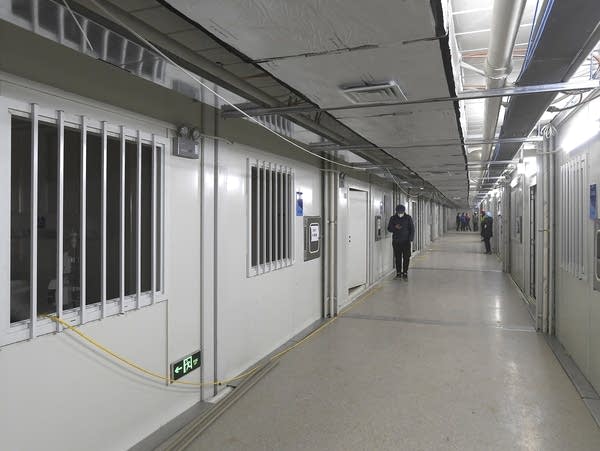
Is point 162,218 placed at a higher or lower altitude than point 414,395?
higher

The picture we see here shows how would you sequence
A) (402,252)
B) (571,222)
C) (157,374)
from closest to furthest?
(157,374)
(571,222)
(402,252)

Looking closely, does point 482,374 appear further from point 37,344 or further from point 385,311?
point 37,344

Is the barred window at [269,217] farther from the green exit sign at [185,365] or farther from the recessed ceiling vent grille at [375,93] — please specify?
the recessed ceiling vent grille at [375,93]

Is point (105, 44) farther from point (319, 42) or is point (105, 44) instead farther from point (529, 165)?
point (529, 165)

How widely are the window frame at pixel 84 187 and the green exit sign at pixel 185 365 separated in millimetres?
476

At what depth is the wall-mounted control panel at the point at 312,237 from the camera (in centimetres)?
454

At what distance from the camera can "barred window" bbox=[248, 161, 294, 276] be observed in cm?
359

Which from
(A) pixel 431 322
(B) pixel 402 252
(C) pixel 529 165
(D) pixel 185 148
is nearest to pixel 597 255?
(A) pixel 431 322

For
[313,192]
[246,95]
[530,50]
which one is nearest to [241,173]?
[246,95]

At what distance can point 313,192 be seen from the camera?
4746 mm

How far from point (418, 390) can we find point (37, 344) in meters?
2.47

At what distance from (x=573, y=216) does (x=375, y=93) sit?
2.36 metres

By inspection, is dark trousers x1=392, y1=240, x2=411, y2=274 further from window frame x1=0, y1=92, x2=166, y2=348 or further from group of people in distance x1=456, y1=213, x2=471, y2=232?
group of people in distance x1=456, y1=213, x2=471, y2=232

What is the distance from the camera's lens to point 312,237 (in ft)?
15.3
